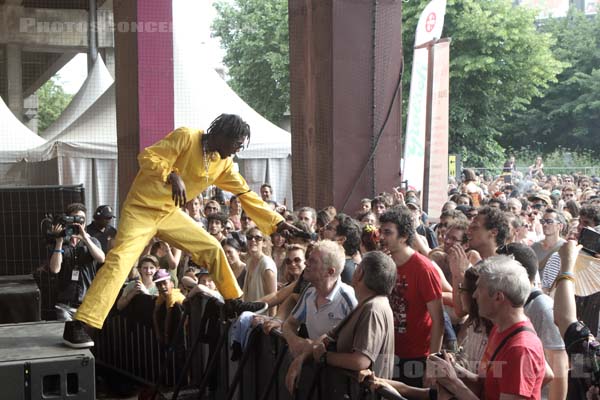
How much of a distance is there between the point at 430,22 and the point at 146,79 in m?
3.79

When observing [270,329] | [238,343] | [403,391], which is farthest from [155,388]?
[403,391]

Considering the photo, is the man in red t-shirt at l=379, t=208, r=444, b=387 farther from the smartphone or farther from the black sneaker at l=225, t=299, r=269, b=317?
the black sneaker at l=225, t=299, r=269, b=317

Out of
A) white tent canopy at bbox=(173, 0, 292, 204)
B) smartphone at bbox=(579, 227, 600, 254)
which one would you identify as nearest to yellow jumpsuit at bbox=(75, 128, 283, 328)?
smartphone at bbox=(579, 227, 600, 254)

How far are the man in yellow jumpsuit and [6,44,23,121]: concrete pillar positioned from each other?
21.4 meters

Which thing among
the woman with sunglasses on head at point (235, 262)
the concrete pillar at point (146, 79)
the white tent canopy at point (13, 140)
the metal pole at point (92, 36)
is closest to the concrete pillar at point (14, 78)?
the metal pole at point (92, 36)

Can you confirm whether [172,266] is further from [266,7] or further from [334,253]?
[266,7]

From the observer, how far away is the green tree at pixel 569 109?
132 feet


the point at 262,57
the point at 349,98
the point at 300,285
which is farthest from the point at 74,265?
the point at 262,57

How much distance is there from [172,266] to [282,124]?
28.5 m

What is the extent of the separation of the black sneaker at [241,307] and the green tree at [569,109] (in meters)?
36.4

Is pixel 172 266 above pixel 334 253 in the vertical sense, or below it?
below

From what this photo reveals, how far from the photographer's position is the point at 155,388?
645 cm

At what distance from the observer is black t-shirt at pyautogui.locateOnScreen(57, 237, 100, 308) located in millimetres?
7375

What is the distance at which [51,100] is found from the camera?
67.7 meters
